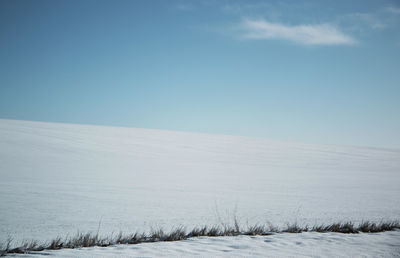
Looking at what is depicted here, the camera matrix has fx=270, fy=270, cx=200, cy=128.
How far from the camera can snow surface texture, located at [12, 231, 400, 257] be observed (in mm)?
3386

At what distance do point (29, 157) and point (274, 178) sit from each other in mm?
11056

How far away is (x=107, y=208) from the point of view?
6129 millimetres

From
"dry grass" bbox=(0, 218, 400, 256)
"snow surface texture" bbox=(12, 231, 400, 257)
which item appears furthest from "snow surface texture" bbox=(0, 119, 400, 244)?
"snow surface texture" bbox=(12, 231, 400, 257)

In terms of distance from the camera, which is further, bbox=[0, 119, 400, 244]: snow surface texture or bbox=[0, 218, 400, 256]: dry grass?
bbox=[0, 119, 400, 244]: snow surface texture

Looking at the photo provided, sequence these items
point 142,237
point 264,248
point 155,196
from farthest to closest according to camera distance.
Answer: point 155,196 < point 142,237 < point 264,248

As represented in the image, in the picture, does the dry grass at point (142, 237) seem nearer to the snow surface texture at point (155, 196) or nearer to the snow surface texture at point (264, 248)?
the snow surface texture at point (264, 248)

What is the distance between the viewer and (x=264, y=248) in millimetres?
3738

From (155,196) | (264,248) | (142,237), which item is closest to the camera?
(264,248)

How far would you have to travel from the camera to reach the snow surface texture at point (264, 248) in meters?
3.39

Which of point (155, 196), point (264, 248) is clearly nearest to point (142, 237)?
point (264, 248)

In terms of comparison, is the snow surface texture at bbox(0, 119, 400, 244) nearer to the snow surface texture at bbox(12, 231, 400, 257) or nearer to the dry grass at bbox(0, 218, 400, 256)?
the dry grass at bbox(0, 218, 400, 256)

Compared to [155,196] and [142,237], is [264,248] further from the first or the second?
[155,196]

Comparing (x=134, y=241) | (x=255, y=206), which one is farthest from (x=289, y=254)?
(x=255, y=206)

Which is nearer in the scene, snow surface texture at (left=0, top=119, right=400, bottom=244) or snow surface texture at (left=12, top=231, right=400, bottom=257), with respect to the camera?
snow surface texture at (left=12, top=231, right=400, bottom=257)
